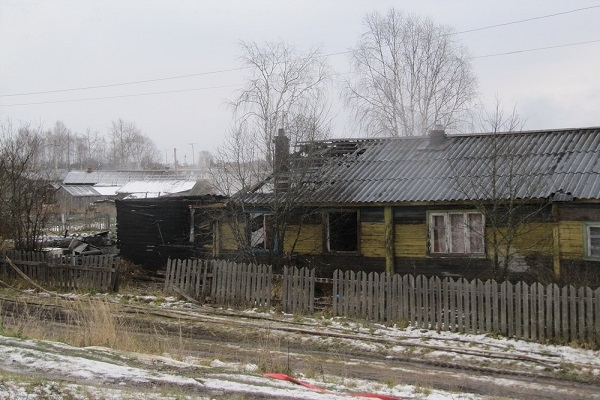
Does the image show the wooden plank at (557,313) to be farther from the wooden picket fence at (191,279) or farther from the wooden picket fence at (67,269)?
the wooden picket fence at (67,269)

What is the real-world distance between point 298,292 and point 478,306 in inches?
169

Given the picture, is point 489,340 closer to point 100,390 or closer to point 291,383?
point 291,383

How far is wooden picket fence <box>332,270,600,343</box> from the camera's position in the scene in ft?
35.4

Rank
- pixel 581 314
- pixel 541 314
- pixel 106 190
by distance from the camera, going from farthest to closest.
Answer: pixel 106 190, pixel 541 314, pixel 581 314

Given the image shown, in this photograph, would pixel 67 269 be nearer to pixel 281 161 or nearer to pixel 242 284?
pixel 242 284

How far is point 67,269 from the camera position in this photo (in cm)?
1748

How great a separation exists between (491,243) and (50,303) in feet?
36.7

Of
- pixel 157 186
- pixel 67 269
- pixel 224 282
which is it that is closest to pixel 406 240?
pixel 224 282

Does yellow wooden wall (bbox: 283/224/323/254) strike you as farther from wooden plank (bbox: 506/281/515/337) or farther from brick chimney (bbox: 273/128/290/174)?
wooden plank (bbox: 506/281/515/337)

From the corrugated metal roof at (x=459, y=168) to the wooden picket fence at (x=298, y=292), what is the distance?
2.98m

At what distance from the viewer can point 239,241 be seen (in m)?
A: 16.8

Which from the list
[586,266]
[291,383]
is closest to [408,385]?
[291,383]

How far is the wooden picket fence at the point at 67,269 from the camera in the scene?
16859 millimetres

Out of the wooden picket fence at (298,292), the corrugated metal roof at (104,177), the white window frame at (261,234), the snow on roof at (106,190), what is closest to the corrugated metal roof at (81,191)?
the snow on roof at (106,190)
